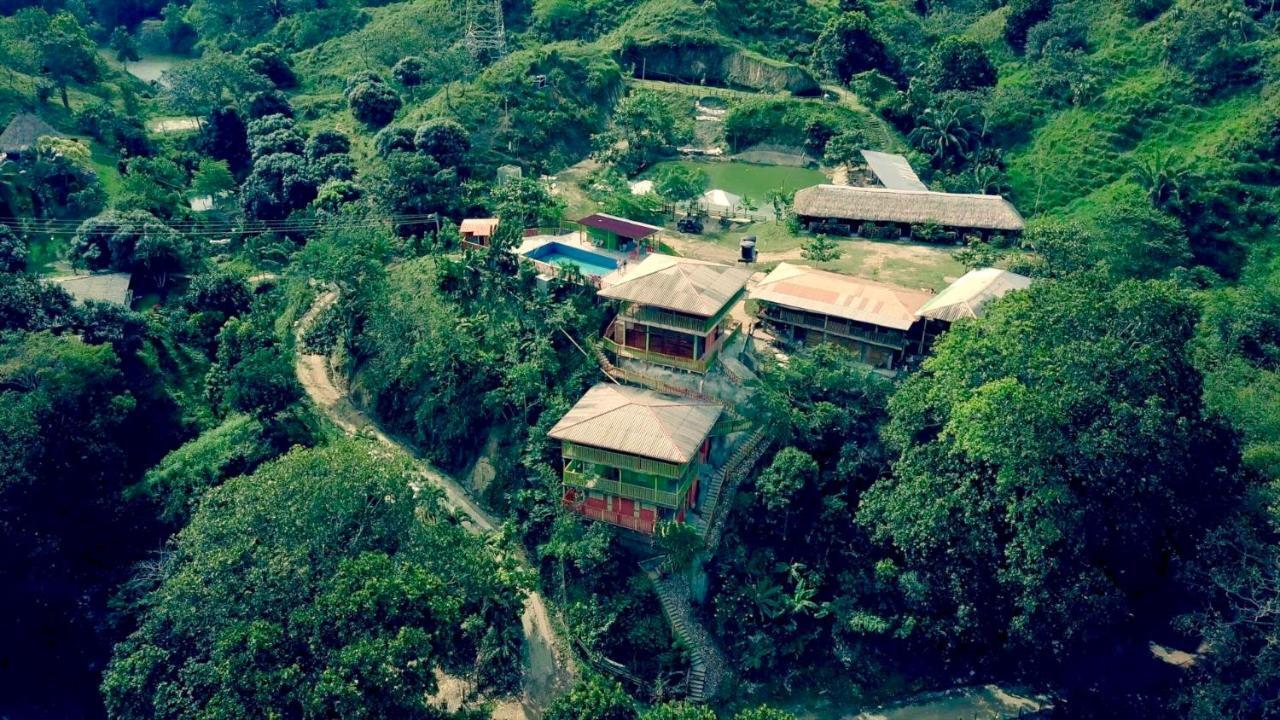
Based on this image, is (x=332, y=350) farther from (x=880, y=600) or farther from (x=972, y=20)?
(x=972, y=20)

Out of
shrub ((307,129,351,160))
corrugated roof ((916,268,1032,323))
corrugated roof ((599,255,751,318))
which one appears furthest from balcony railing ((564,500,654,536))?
shrub ((307,129,351,160))

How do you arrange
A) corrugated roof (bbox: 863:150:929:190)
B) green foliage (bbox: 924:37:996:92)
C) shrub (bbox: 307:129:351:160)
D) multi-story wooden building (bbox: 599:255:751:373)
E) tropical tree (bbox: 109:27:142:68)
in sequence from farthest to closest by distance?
1. tropical tree (bbox: 109:27:142:68)
2. green foliage (bbox: 924:37:996:92)
3. shrub (bbox: 307:129:351:160)
4. corrugated roof (bbox: 863:150:929:190)
5. multi-story wooden building (bbox: 599:255:751:373)

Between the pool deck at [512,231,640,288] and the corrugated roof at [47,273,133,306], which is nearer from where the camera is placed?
the pool deck at [512,231,640,288]

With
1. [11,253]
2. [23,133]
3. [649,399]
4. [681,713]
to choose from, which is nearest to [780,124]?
[649,399]

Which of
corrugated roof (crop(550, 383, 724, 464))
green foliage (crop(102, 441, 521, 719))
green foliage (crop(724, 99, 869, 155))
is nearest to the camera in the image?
green foliage (crop(102, 441, 521, 719))

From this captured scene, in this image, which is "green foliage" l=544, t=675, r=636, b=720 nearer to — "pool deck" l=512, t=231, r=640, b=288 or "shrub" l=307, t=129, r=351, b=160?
"pool deck" l=512, t=231, r=640, b=288

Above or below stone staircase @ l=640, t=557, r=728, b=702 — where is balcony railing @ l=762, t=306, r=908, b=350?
above

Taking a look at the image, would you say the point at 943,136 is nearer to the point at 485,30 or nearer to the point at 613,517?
the point at 485,30
